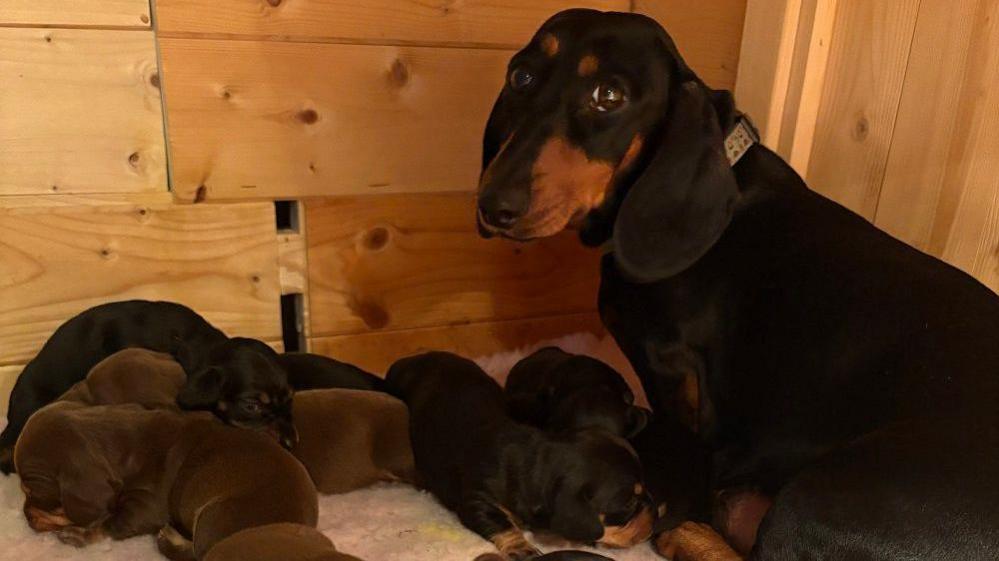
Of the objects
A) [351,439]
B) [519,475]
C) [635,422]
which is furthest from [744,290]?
[351,439]

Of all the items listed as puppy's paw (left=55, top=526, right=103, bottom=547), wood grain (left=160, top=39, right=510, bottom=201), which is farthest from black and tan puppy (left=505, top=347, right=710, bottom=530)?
puppy's paw (left=55, top=526, right=103, bottom=547)

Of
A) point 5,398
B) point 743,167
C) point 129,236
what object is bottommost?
point 5,398

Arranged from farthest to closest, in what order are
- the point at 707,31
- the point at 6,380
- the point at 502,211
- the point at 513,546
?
the point at 707,31 → the point at 6,380 → the point at 513,546 → the point at 502,211

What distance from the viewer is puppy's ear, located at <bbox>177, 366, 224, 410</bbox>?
1.80m

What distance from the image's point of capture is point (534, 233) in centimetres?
173

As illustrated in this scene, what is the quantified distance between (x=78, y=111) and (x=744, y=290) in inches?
62.5

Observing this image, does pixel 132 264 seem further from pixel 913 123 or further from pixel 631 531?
pixel 913 123

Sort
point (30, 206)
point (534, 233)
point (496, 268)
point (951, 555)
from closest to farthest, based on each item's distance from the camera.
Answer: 1. point (951, 555)
2. point (534, 233)
3. point (30, 206)
4. point (496, 268)

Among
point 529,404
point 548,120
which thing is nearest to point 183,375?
point 529,404

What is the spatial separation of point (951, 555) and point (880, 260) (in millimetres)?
607

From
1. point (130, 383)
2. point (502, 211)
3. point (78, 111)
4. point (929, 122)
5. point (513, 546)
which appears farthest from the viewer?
point (78, 111)

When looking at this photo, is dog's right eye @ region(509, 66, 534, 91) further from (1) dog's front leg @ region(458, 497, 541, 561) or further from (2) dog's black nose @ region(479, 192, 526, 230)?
(1) dog's front leg @ region(458, 497, 541, 561)

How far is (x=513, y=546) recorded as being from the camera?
1.79m

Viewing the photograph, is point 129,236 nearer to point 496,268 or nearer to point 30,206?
point 30,206
